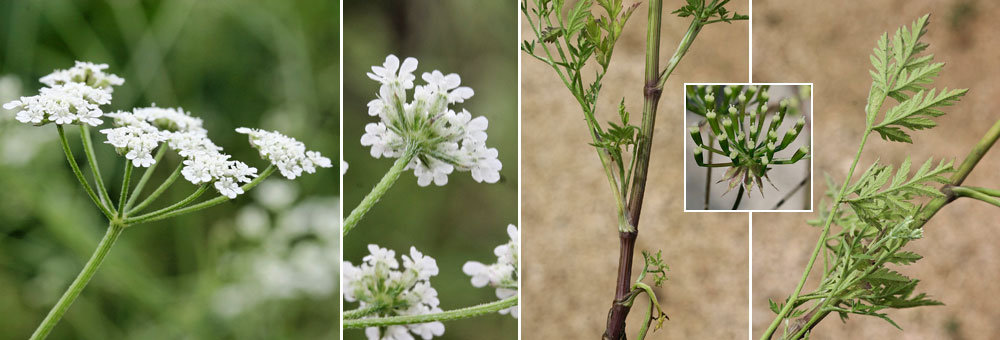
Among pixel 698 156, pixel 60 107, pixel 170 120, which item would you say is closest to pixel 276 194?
pixel 170 120

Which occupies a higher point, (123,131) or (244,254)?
(123,131)

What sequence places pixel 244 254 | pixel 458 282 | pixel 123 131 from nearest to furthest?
pixel 123 131 → pixel 458 282 → pixel 244 254

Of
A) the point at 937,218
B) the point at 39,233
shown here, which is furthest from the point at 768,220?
the point at 39,233

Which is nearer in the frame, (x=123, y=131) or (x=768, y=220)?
(x=123, y=131)

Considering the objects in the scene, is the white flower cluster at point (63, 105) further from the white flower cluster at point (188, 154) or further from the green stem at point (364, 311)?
the green stem at point (364, 311)

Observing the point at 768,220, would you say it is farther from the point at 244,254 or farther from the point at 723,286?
the point at 244,254

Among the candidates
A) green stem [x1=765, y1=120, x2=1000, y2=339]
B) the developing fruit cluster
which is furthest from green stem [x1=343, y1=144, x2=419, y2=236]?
green stem [x1=765, y1=120, x2=1000, y2=339]

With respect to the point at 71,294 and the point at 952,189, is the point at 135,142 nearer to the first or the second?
the point at 71,294
